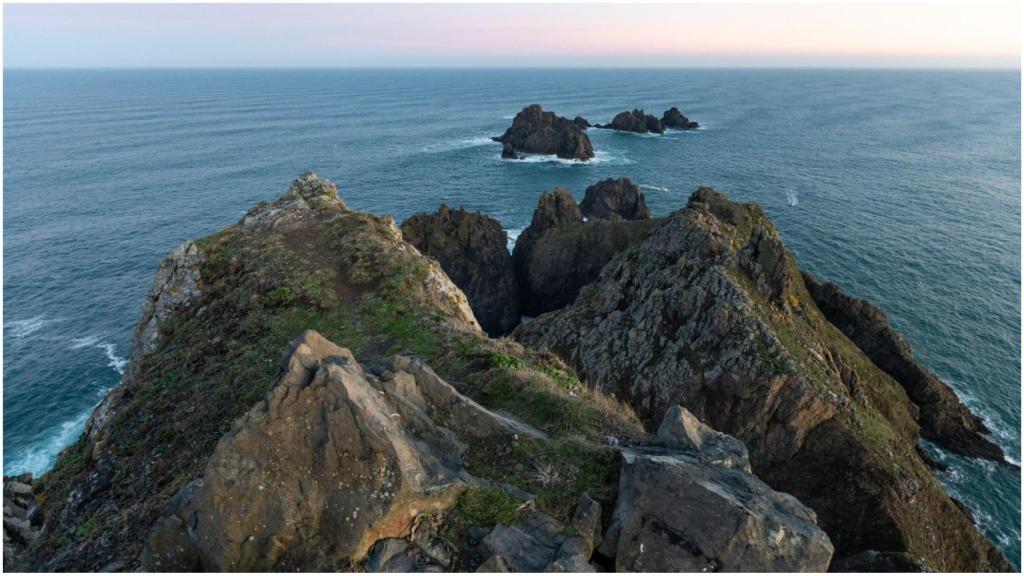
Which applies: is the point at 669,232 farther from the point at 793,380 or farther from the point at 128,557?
the point at 128,557

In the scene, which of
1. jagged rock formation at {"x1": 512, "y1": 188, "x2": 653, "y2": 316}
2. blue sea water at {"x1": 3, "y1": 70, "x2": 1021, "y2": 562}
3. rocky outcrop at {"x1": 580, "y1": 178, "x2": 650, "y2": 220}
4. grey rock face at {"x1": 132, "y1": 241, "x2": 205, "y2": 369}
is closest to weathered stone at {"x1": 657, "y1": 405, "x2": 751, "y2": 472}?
grey rock face at {"x1": 132, "y1": 241, "x2": 205, "y2": 369}

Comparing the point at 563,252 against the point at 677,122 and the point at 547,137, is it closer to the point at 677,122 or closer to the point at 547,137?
the point at 547,137

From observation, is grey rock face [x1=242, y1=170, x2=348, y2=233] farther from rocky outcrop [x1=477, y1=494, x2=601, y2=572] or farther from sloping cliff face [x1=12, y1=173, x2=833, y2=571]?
rocky outcrop [x1=477, y1=494, x2=601, y2=572]

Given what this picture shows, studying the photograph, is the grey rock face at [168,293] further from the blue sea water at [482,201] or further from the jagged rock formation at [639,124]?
the jagged rock formation at [639,124]

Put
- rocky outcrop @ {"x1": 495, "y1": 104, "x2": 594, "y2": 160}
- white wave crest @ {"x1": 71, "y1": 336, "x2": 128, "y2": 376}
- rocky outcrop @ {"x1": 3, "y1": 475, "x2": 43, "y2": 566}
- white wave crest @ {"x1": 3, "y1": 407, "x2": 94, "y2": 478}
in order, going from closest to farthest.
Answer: rocky outcrop @ {"x1": 3, "y1": 475, "x2": 43, "y2": 566}, white wave crest @ {"x1": 3, "y1": 407, "x2": 94, "y2": 478}, white wave crest @ {"x1": 71, "y1": 336, "x2": 128, "y2": 376}, rocky outcrop @ {"x1": 495, "y1": 104, "x2": 594, "y2": 160}

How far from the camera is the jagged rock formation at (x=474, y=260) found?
65312 mm

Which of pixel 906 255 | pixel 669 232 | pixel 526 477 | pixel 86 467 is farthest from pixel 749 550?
pixel 906 255

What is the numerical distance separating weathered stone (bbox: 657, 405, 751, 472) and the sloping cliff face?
6 cm

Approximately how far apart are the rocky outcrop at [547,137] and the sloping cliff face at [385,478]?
368 feet

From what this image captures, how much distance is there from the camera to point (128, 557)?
39.3 feet

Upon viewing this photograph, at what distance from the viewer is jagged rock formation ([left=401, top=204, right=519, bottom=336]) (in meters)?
65.3

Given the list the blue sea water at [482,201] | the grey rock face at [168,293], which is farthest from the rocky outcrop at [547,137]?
the grey rock face at [168,293]

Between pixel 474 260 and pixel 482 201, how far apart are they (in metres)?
32.8

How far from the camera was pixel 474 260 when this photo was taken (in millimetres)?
66375
